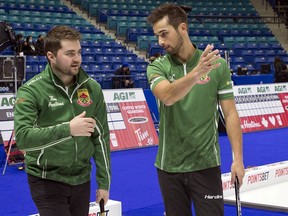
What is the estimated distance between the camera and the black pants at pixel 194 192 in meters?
3.14

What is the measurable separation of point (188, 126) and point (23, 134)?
996 millimetres

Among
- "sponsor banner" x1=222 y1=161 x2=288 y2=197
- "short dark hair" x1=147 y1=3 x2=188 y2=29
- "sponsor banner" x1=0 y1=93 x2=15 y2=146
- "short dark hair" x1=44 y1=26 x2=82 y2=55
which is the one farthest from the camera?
"sponsor banner" x1=0 y1=93 x2=15 y2=146

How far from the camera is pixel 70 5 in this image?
22875mm

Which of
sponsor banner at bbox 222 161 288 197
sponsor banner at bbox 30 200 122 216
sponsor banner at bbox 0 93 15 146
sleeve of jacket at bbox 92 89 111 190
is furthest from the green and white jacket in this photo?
sponsor banner at bbox 0 93 15 146

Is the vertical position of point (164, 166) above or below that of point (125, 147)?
above

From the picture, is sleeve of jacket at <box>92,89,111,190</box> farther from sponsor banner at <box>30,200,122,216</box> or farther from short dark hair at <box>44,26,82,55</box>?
sponsor banner at <box>30,200,122,216</box>

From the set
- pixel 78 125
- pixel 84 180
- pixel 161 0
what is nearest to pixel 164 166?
pixel 84 180

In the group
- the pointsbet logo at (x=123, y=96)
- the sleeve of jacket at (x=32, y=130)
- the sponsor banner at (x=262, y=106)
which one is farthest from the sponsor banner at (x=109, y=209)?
the sponsor banner at (x=262, y=106)

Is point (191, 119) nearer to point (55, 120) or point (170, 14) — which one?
point (170, 14)

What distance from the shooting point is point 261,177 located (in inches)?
273

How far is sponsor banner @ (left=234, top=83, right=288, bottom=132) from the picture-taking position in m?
13.3

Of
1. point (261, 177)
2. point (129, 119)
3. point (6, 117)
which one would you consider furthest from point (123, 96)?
point (261, 177)

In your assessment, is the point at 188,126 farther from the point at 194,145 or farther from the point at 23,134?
the point at 23,134

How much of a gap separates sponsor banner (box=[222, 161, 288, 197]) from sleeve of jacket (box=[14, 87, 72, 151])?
394 centimetres
